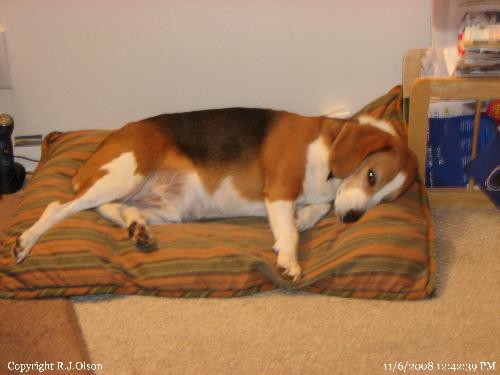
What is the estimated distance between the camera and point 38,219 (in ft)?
9.78

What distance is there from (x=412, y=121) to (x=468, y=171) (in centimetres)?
40

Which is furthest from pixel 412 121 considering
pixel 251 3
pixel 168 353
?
pixel 168 353

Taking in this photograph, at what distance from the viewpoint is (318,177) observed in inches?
122

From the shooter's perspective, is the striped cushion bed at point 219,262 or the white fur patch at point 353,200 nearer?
the striped cushion bed at point 219,262

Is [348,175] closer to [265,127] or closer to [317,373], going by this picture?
[265,127]

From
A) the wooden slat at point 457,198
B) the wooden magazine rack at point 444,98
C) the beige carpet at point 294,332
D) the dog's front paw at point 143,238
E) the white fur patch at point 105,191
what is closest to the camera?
the beige carpet at point 294,332

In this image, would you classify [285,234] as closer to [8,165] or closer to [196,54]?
[196,54]

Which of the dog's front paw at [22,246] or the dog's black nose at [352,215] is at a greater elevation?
the dog's front paw at [22,246]

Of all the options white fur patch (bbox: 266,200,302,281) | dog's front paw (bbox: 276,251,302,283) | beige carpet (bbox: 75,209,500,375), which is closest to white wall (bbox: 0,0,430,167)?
white fur patch (bbox: 266,200,302,281)

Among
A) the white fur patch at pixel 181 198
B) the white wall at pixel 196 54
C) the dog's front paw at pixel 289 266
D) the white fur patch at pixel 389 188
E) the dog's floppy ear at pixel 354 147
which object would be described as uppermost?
the white wall at pixel 196 54

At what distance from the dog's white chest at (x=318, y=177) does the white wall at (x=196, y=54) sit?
863 mm

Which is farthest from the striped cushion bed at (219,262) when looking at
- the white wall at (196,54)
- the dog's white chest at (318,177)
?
the white wall at (196,54)

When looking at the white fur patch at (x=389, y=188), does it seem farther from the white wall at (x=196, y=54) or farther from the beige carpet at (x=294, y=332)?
the white wall at (x=196, y=54)

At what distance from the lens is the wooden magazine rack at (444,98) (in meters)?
3.06
